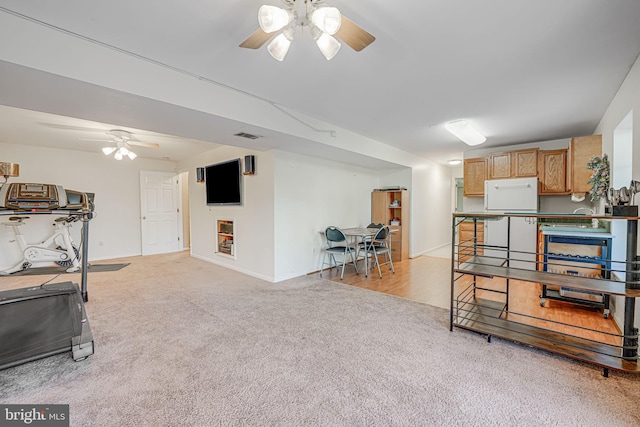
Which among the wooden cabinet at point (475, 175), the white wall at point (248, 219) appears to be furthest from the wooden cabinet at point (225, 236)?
the wooden cabinet at point (475, 175)

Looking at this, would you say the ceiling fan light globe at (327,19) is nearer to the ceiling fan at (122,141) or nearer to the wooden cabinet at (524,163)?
the ceiling fan at (122,141)

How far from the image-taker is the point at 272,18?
1.38m

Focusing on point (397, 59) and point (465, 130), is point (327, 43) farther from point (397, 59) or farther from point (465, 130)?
point (465, 130)

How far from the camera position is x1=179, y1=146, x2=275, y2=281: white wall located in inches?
165

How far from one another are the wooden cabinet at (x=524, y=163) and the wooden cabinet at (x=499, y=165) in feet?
0.24

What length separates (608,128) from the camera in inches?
122

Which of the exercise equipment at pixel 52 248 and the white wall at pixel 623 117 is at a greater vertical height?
the white wall at pixel 623 117

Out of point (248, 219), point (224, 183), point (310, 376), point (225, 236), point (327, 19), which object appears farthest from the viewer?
point (225, 236)

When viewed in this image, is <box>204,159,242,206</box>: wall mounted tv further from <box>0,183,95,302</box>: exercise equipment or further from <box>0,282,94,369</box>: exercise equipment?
<box>0,282,94,369</box>: exercise equipment

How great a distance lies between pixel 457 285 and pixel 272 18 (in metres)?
4.10

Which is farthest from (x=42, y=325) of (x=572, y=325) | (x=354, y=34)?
(x=572, y=325)

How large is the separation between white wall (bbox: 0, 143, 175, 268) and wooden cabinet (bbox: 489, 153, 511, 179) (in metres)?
7.49

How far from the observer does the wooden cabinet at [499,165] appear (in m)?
4.66

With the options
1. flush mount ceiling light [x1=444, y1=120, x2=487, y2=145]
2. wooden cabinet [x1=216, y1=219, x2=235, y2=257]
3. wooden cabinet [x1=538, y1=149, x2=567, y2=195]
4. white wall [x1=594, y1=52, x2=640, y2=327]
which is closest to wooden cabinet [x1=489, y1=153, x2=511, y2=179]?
wooden cabinet [x1=538, y1=149, x2=567, y2=195]
